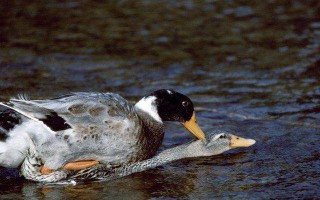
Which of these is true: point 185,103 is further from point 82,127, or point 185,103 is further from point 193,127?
point 82,127

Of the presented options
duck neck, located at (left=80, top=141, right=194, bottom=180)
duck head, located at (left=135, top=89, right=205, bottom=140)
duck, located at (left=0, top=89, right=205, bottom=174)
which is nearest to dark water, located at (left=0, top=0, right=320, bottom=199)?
duck neck, located at (left=80, top=141, right=194, bottom=180)

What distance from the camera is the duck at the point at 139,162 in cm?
758

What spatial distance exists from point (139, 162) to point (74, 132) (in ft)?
2.54

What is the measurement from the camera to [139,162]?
7.89 meters

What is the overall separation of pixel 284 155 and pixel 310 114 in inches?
59.5

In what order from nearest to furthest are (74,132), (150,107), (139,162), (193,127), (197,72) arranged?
(74,132) < (139,162) < (150,107) < (193,127) < (197,72)

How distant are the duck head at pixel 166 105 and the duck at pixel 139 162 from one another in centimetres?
35

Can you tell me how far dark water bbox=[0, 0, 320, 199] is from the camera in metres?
7.67

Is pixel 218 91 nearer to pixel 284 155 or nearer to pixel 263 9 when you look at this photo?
pixel 284 155

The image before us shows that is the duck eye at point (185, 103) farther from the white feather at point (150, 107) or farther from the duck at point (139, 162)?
the duck at point (139, 162)

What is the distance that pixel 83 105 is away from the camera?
761cm

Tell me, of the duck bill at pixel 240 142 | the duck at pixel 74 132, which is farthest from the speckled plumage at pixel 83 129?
the duck bill at pixel 240 142

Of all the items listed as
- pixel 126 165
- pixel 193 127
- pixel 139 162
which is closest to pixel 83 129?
pixel 126 165

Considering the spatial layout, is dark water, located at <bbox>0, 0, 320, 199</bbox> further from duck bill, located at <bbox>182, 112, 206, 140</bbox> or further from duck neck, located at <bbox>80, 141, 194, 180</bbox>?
duck bill, located at <bbox>182, 112, 206, 140</bbox>
